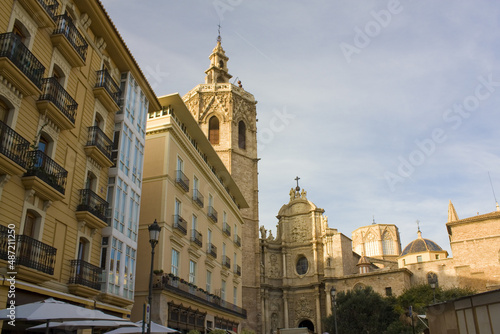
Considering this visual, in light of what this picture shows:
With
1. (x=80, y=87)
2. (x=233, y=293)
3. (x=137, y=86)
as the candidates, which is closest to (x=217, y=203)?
(x=233, y=293)

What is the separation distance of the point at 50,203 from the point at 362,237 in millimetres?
75502

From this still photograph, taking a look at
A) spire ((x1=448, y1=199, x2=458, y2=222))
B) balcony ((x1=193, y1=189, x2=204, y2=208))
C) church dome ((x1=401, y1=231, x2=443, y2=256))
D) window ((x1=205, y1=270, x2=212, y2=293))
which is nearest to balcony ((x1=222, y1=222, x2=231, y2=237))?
window ((x1=205, y1=270, x2=212, y2=293))

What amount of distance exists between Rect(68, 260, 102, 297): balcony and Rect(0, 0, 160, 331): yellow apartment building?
0.04m

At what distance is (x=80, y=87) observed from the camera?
55.2 ft

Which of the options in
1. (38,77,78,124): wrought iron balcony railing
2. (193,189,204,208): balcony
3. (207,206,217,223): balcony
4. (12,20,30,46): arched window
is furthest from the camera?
(207,206,217,223): balcony

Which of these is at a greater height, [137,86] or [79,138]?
[137,86]

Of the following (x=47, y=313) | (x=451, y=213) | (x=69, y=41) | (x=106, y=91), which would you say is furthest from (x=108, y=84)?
(x=451, y=213)

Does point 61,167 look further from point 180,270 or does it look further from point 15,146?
point 180,270

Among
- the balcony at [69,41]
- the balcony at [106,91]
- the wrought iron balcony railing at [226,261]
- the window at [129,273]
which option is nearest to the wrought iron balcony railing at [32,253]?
the window at [129,273]

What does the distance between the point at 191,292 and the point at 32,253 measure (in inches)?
495

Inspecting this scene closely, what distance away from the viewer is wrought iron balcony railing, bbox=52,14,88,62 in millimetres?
15289

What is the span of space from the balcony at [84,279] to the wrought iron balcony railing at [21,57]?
235 inches

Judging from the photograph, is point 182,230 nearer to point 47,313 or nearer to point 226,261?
point 226,261

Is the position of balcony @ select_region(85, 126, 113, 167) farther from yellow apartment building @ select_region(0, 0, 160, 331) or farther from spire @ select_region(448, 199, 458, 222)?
spire @ select_region(448, 199, 458, 222)
